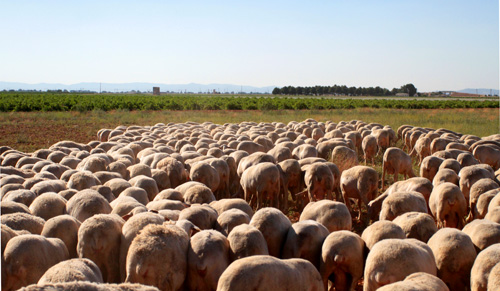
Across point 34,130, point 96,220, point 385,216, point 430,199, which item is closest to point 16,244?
point 96,220

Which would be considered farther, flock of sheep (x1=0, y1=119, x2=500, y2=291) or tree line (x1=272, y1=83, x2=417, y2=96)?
tree line (x1=272, y1=83, x2=417, y2=96)

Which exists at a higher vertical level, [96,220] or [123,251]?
[96,220]

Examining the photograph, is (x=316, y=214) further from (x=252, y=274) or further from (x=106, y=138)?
(x=106, y=138)

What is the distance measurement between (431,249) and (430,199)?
3233mm

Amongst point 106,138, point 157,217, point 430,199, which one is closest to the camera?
point 157,217

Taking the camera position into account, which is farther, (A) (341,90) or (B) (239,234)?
(A) (341,90)

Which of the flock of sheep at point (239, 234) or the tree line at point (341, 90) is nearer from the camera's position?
the flock of sheep at point (239, 234)

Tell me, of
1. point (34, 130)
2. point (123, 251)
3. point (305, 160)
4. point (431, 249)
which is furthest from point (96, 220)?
point (34, 130)

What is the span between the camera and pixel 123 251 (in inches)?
248

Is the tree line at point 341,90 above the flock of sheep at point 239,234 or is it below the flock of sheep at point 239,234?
above

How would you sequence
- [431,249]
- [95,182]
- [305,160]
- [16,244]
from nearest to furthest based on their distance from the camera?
[16,244] < [431,249] < [95,182] < [305,160]

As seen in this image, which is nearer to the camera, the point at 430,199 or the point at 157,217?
the point at 157,217

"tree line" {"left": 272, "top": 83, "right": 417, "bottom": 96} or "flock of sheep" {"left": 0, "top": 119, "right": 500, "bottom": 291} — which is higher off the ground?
"tree line" {"left": 272, "top": 83, "right": 417, "bottom": 96}

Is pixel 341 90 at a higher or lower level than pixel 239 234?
higher
